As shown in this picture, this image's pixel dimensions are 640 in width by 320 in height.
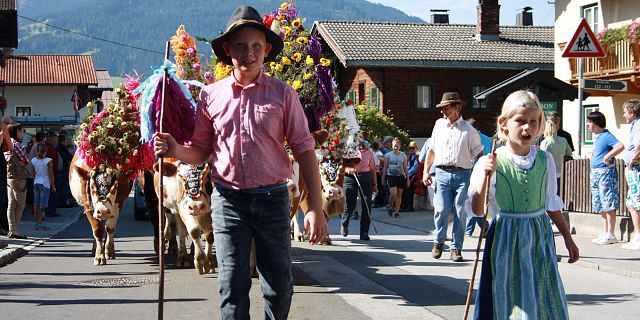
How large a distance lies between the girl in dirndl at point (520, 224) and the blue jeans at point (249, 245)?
1.23 meters

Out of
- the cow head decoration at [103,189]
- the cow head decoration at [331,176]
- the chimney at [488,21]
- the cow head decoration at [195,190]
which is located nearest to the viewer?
the cow head decoration at [195,190]

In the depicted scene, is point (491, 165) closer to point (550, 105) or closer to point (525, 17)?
point (550, 105)

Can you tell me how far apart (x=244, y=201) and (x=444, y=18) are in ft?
171

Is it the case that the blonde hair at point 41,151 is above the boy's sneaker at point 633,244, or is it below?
above

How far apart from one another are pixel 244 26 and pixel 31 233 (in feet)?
44.3

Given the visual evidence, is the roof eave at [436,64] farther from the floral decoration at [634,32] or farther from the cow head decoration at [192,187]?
the cow head decoration at [192,187]

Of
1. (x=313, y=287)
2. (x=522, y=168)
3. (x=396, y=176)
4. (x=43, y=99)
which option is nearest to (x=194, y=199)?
(x=313, y=287)

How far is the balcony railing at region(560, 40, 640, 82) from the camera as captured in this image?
2625 cm

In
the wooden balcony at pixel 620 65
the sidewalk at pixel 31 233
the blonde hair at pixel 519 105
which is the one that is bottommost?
the sidewalk at pixel 31 233

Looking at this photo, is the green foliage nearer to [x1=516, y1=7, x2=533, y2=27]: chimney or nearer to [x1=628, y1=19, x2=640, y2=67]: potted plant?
[x1=628, y1=19, x2=640, y2=67]: potted plant

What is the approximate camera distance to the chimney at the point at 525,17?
57.0m

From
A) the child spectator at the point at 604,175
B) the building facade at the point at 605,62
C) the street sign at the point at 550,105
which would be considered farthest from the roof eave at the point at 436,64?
the child spectator at the point at 604,175

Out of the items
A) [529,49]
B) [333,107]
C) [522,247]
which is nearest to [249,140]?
[522,247]

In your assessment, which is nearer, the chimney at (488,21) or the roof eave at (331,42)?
the roof eave at (331,42)
